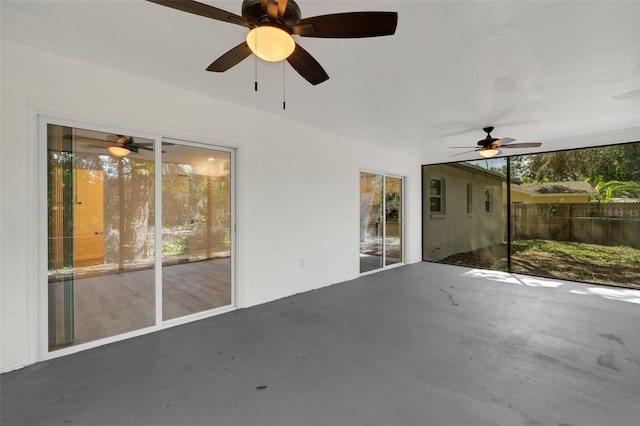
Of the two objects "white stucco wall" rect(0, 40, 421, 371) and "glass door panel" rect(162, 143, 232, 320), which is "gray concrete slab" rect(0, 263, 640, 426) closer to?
"glass door panel" rect(162, 143, 232, 320)

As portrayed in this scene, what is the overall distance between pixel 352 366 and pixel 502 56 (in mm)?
2933

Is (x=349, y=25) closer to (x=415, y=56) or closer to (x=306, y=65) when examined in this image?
(x=306, y=65)

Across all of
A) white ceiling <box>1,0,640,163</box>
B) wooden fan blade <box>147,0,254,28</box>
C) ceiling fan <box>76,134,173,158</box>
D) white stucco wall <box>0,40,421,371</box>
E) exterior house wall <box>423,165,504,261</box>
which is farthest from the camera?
exterior house wall <box>423,165,504,261</box>

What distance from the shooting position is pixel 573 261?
5.61 metres

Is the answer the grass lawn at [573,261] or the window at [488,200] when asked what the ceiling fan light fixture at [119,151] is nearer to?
the grass lawn at [573,261]

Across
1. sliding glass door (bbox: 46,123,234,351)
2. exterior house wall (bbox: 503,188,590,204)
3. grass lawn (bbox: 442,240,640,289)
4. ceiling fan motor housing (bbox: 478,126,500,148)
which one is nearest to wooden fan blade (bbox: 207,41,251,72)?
sliding glass door (bbox: 46,123,234,351)

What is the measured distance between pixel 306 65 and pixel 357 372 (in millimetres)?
2359

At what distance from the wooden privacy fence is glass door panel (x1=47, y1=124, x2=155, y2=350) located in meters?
6.72

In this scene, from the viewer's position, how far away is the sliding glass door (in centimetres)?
259

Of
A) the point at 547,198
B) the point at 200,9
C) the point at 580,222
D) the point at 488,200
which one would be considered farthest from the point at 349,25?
the point at 488,200

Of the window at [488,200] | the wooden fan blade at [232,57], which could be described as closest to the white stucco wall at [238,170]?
the wooden fan blade at [232,57]

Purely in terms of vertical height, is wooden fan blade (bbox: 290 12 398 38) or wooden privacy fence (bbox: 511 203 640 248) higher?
wooden fan blade (bbox: 290 12 398 38)

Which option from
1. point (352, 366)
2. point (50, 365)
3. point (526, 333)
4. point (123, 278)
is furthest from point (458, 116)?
point (50, 365)

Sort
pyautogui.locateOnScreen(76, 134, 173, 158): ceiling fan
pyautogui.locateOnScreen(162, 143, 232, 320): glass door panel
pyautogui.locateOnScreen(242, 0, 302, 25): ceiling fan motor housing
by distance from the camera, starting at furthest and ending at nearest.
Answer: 1. pyautogui.locateOnScreen(162, 143, 232, 320): glass door panel
2. pyautogui.locateOnScreen(76, 134, 173, 158): ceiling fan
3. pyautogui.locateOnScreen(242, 0, 302, 25): ceiling fan motor housing
